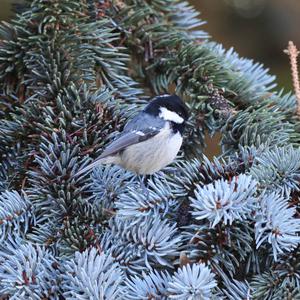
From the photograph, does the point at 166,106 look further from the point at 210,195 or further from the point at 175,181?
the point at 210,195

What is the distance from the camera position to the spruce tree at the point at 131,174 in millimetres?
1129

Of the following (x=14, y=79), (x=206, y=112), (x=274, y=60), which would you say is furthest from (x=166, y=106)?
(x=274, y=60)

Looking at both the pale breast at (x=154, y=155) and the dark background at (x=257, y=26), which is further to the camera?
the dark background at (x=257, y=26)

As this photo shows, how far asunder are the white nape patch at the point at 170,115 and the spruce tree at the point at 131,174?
0.04 meters

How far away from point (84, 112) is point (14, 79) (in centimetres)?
33

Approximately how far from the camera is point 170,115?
1755 millimetres

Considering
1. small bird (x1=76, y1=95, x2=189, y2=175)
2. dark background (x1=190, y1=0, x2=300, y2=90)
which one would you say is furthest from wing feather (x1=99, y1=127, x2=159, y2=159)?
dark background (x1=190, y1=0, x2=300, y2=90)

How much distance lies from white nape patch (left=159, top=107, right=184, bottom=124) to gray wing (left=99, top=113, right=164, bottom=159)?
30 mm

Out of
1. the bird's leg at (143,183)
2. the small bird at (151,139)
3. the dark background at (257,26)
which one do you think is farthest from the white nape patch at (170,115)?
the dark background at (257,26)

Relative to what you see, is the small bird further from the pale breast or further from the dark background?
the dark background

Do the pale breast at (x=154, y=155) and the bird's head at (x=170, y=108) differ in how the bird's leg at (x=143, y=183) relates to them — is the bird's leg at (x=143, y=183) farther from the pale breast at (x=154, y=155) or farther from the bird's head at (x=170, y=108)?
the bird's head at (x=170, y=108)

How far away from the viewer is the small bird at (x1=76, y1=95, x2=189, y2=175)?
159cm

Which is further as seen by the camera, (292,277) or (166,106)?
(166,106)

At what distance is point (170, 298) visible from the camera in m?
1.08
